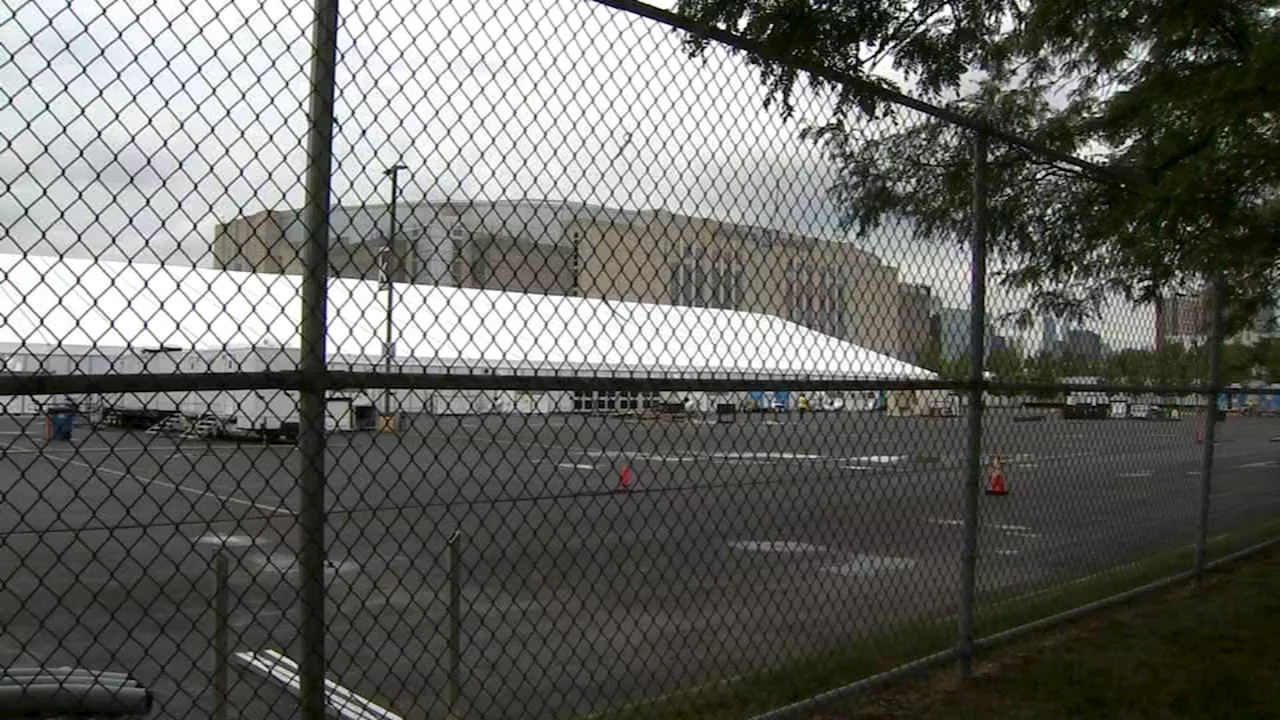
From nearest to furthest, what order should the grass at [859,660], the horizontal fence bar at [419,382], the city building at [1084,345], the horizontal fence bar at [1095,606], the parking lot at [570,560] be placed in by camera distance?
the horizontal fence bar at [419,382] < the parking lot at [570,560] < the grass at [859,660] < the horizontal fence bar at [1095,606] < the city building at [1084,345]

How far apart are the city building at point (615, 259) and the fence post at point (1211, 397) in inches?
126

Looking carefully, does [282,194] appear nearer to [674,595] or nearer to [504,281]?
[504,281]

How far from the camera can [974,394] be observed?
15.9 ft

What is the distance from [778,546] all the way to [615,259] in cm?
716

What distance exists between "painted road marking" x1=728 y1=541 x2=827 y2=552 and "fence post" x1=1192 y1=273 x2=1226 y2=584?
10.7 feet

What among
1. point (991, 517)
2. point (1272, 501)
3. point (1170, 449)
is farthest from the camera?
point (1272, 501)

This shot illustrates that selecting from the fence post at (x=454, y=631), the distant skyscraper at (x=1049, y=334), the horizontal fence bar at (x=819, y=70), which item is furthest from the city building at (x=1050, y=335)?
the fence post at (x=454, y=631)

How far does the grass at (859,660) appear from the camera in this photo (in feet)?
14.8

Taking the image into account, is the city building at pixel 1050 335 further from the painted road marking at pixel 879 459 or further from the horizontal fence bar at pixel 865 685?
the horizontal fence bar at pixel 865 685

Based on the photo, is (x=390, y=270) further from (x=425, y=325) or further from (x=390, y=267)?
(x=425, y=325)

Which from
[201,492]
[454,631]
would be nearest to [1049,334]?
[454,631]

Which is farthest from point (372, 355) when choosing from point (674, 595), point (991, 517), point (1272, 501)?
point (1272, 501)

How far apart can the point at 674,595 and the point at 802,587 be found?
1.02 m

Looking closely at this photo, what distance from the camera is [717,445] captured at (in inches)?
167
